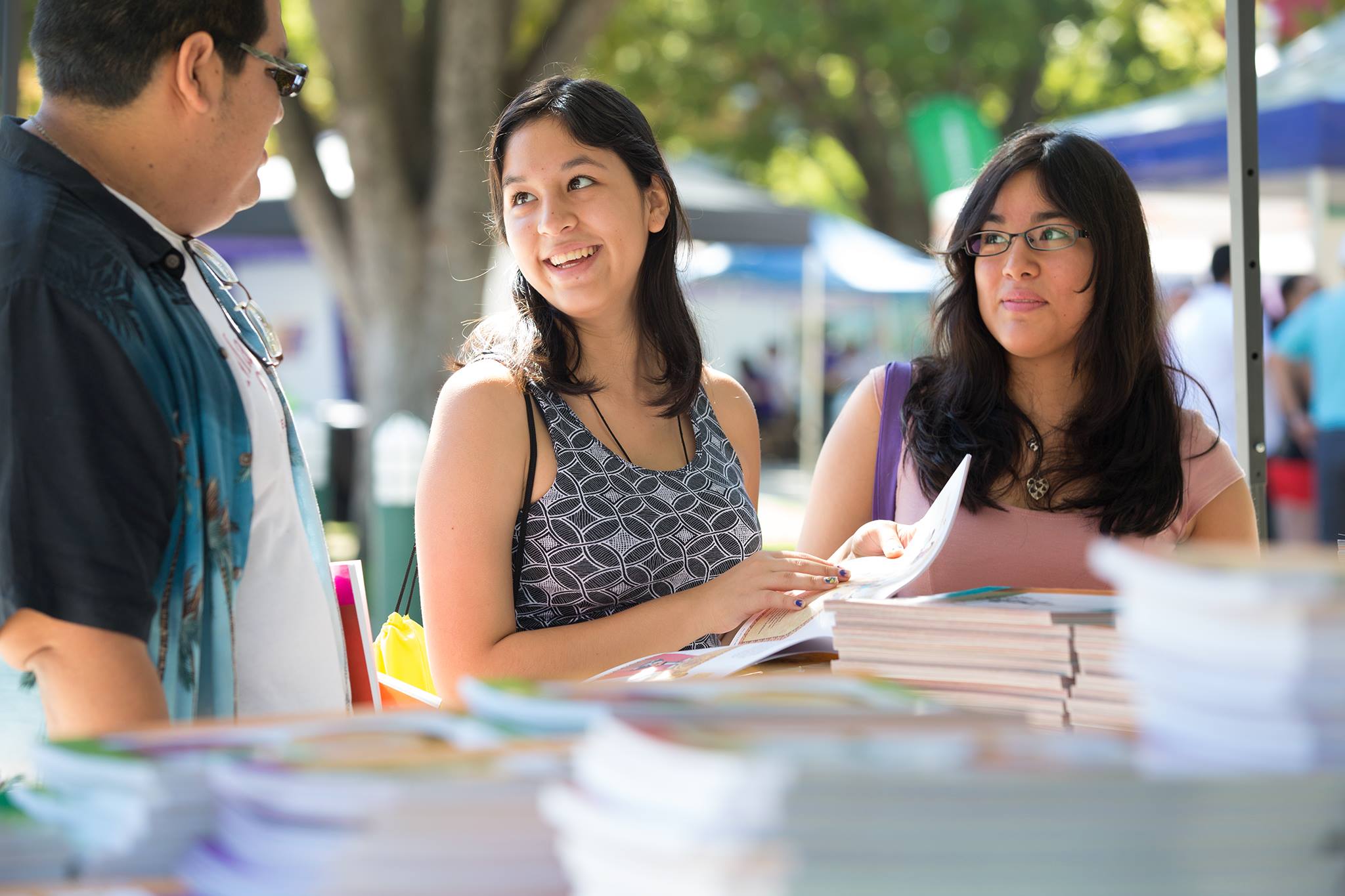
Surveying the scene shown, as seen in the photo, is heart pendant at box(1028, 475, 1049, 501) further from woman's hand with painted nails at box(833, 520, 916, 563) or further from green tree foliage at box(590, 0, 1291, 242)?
green tree foliage at box(590, 0, 1291, 242)

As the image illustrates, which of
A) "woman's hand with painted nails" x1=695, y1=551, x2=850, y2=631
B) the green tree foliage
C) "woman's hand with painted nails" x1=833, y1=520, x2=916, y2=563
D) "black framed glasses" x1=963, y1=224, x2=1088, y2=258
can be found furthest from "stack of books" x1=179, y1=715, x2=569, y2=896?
the green tree foliage

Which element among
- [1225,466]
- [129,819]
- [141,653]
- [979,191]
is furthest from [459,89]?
[129,819]

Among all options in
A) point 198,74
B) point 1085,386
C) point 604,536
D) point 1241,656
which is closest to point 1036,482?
point 1085,386

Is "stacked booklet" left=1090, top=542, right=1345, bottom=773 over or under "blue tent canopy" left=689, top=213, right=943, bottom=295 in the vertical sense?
under

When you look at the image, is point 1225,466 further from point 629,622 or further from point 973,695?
point 973,695

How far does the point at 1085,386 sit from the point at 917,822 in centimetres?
197

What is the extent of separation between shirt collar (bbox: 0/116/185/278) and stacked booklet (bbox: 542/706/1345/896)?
0.94 m

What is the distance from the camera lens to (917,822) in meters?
0.64

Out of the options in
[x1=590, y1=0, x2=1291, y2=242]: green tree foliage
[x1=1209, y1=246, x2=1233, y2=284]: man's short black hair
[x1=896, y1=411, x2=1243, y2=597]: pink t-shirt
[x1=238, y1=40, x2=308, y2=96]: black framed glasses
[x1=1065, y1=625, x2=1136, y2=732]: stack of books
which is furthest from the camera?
[x1=590, y1=0, x2=1291, y2=242]: green tree foliage

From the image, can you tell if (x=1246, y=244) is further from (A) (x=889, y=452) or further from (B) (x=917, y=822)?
(B) (x=917, y=822)

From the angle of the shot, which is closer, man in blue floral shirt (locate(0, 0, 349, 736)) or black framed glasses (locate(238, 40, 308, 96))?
man in blue floral shirt (locate(0, 0, 349, 736))

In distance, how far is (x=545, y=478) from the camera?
2.11 meters

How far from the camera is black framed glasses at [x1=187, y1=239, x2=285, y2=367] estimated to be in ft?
5.30

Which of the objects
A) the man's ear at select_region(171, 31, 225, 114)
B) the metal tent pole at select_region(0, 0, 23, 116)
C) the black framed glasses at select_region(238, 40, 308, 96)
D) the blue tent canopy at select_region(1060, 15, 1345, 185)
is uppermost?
the blue tent canopy at select_region(1060, 15, 1345, 185)
